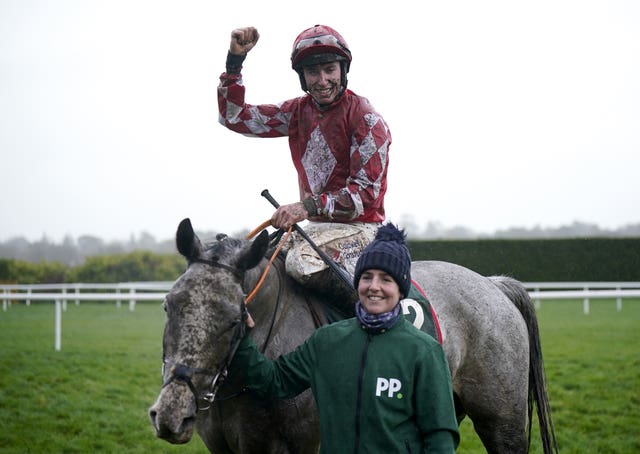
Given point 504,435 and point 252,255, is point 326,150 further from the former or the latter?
point 504,435

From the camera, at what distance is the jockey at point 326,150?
3.06 m

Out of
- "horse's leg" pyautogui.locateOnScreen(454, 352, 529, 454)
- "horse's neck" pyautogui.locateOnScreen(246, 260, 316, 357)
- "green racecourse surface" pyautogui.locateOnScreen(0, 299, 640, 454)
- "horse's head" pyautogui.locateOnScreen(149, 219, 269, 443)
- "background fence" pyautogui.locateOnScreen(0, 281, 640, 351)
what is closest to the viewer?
"horse's head" pyautogui.locateOnScreen(149, 219, 269, 443)

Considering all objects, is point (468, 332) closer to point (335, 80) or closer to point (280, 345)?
point (280, 345)

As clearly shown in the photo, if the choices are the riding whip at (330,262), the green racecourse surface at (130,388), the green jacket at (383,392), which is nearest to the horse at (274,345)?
the riding whip at (330,262)

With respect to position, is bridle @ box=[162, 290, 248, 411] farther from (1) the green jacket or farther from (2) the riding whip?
(2) the riding whip

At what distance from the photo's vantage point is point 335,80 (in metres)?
3.21

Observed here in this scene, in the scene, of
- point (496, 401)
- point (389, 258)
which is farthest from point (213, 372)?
point (496, 401)

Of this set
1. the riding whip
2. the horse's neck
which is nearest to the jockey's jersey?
the riding whip

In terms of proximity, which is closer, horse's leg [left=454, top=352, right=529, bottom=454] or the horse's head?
the horse's head

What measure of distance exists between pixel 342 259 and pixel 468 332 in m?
1.07

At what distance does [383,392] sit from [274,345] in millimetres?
792

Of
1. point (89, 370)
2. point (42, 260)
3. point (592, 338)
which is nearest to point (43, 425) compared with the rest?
point (89, 370)

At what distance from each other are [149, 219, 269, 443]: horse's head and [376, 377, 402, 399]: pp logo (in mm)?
619

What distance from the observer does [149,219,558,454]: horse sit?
7.84 ft
